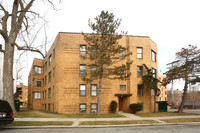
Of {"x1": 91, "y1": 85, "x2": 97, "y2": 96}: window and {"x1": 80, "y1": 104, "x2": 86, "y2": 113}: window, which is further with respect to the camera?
{"x1": 91, "y1": 85, "x2": 97, "y2": 96}: window

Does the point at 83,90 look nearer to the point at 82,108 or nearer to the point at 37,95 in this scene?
the point at 82,108

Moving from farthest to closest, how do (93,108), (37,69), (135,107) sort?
(37,69) → (93,108) → (135,107)

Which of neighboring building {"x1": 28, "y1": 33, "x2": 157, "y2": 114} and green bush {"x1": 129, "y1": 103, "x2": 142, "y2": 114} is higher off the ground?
neighboring building {"x1": 28, "y1": 33, "x2": 157, "y2": 114}

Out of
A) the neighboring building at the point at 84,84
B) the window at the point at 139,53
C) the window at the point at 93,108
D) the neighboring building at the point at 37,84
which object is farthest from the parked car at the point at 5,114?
the neighboring building at the point at 37,84

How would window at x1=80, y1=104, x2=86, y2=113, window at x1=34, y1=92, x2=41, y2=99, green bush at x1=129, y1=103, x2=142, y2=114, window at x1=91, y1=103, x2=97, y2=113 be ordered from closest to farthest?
green bush at x1=129, y1=103, x2=142, y2=114 → window at x1=80, y1=104, x2=86, y2=113 → window at x1=91, y1=103, x2=97, y2=113 → window at x1=34, y1=92, x2=41, y2=99

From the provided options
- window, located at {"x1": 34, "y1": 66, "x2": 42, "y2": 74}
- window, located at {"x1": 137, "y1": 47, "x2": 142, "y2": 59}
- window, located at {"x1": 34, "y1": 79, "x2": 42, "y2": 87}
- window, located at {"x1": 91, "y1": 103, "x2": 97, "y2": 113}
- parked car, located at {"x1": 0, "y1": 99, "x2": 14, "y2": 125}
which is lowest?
window, located at {"x1": 91, "y1": 103, "x2": 97, "y2": 113}

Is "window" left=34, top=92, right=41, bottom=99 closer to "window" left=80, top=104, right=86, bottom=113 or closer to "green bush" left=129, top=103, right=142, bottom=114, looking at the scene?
"window" left=80, top=104, right=86, bottom=113

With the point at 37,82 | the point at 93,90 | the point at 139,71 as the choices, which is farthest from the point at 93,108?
the point at 37,82

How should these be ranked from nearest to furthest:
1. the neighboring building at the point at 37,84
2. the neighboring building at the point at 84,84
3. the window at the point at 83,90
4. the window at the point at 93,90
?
the neighboring building at the point at 84,84, the window at the point at 83,90, the window at the point at 93,90, the neighboring building at the point at 37,84

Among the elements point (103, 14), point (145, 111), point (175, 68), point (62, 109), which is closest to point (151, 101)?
point (145, 111)

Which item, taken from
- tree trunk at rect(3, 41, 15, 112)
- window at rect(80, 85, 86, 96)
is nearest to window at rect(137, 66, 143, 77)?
window at rect(80, 85, 86, 96)

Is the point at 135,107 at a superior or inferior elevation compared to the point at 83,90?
inferior

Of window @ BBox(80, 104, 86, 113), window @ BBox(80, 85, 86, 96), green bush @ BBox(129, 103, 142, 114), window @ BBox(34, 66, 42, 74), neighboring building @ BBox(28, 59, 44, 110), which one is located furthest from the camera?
window @ BBox(34, 66, 42, 74)

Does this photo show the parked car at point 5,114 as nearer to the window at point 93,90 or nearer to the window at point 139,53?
the window at point 93,90
